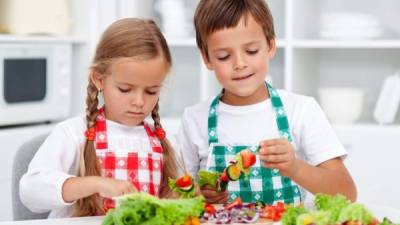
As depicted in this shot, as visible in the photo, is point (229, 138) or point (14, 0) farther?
point (14, 0)

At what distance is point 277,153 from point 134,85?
0.36m

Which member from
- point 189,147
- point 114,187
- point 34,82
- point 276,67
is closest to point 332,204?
point 114,187

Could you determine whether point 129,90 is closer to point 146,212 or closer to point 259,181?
point 259,181

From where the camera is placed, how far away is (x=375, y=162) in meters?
3.51

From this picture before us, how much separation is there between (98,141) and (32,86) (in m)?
1.75

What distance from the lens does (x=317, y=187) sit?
1729 millimetres

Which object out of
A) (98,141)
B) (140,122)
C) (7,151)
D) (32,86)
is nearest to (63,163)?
(98,141)

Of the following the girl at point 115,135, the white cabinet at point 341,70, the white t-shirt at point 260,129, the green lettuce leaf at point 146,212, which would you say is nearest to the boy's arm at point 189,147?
the white t-shirt at point 260,129

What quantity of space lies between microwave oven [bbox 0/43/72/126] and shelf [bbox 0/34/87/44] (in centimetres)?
2

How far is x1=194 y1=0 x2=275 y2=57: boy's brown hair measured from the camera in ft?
5.86

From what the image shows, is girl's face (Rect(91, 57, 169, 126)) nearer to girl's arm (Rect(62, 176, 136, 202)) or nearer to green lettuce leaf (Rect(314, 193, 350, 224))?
girl's arm (Rect(62, 176, 136, 202))

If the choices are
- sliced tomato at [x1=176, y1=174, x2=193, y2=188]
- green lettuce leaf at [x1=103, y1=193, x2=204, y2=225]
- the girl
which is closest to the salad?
green lettuce leaf at [x1=103, y1=193, x2=204, y2=225]

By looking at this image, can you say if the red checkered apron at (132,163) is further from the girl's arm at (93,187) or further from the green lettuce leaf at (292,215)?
the green lettuce leaf at (292,215)

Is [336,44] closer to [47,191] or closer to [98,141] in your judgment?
[98,141]
